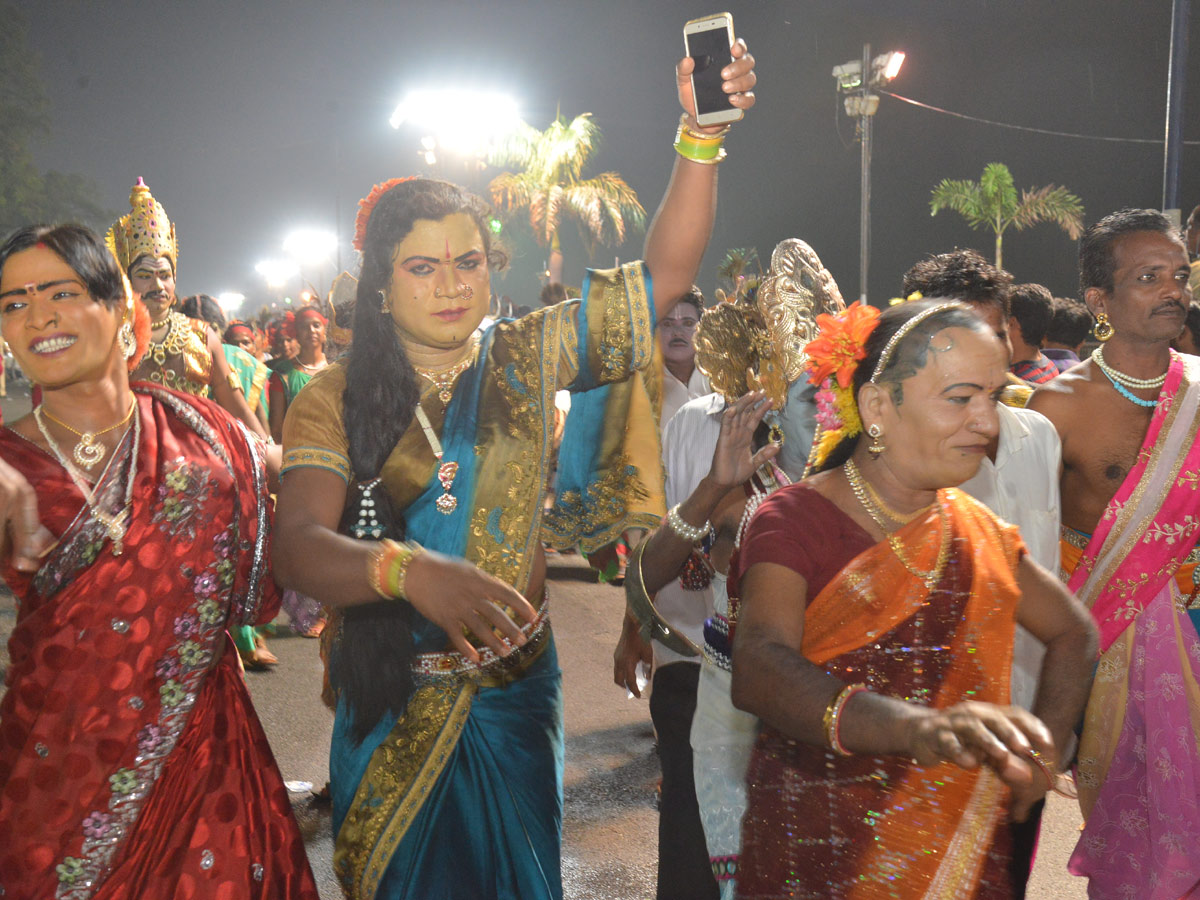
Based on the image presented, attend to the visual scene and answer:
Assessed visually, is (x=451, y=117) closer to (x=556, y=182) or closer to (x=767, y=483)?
(x=767, y=483)

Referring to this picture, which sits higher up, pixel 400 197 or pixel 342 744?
pixel 400 197

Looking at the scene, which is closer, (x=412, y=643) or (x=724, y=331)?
(x=412, y=643)

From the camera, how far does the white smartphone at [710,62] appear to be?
2.09 metres

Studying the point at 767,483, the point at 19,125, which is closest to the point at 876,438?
the point at 767,483

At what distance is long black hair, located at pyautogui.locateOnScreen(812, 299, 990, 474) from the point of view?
200 centimetres

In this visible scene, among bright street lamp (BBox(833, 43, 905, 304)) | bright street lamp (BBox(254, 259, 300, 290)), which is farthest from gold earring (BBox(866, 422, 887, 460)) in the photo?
bright street lamp (BBox(254, 259, 300, 290))

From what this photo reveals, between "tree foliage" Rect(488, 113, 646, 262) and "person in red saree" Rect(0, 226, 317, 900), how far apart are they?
25.3 meters

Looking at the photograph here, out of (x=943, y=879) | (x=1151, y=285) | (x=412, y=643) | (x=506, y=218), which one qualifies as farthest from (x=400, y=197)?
(x=506, y=218)

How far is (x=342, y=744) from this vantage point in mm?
2334

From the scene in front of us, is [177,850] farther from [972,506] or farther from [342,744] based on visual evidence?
[972,506]

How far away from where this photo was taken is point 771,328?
2969 millimetres

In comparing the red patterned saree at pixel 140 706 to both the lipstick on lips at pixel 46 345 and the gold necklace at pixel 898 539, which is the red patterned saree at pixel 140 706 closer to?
the lipstick on lips at pixel 46 345

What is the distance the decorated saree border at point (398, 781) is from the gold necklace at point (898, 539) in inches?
37.5

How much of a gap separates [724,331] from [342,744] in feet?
5.19
